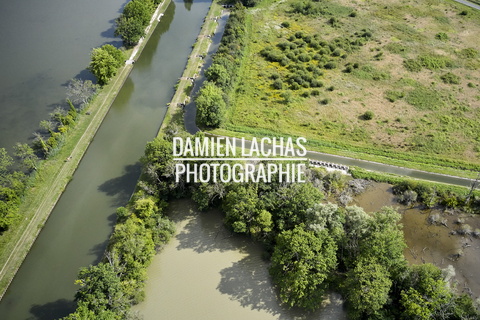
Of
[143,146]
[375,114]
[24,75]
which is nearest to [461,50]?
[375,114]

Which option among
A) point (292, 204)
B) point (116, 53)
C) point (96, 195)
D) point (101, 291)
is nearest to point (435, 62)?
point (292, 204)

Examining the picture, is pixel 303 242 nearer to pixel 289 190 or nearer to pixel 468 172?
pixel 289 190

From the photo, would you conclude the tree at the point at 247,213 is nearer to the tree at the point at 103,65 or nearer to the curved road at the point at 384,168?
the curved road at the point at 384,168

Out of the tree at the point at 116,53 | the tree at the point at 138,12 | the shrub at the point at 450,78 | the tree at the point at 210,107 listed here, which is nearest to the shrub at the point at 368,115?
the shrub at the point at 450,78

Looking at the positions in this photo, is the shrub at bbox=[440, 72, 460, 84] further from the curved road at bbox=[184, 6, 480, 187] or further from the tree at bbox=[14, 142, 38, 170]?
the tree at bbox=[14, 142, 38, 170]

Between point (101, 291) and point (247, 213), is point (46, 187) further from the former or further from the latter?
point (247, 213)

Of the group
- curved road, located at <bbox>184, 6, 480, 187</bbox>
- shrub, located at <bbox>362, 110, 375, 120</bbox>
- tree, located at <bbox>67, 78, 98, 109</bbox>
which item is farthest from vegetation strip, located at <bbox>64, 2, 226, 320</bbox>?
shrub, located at <bbox>362, 110, 375, 120</bbox>
